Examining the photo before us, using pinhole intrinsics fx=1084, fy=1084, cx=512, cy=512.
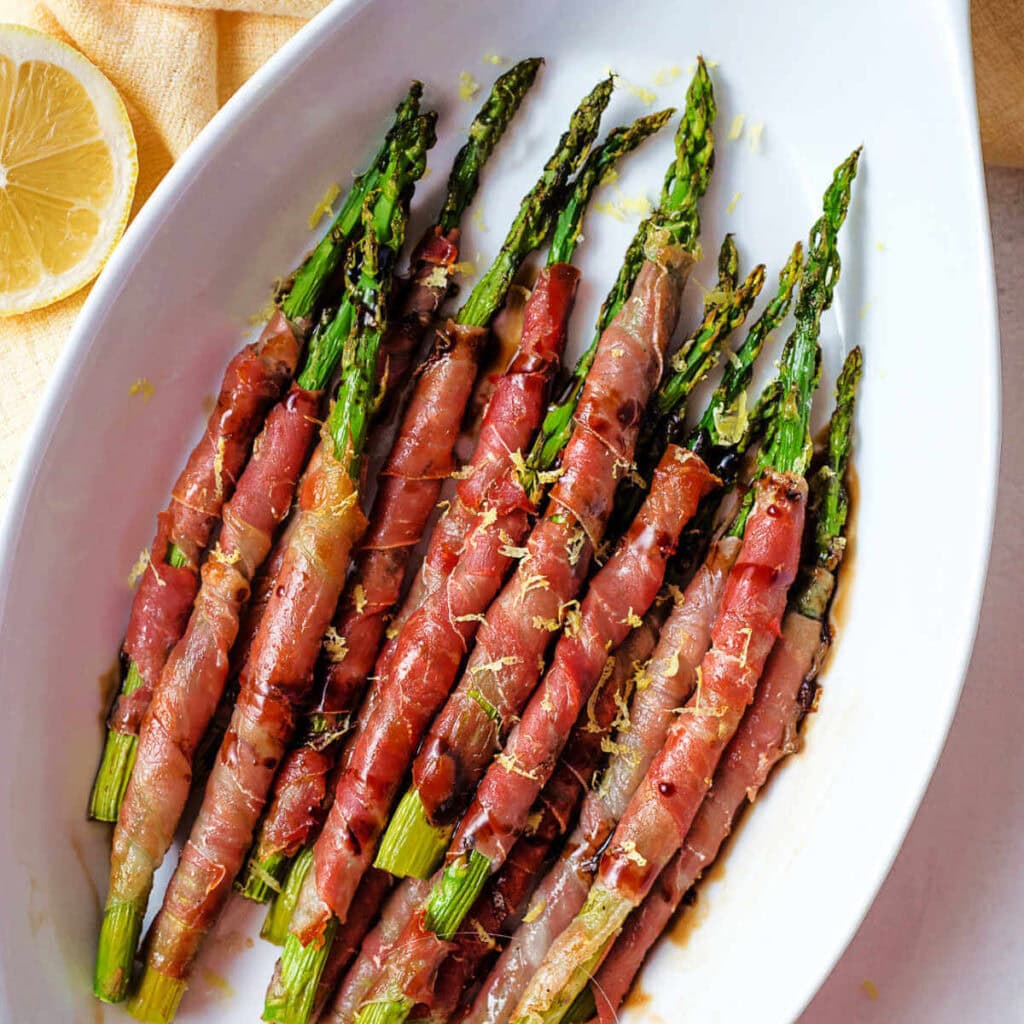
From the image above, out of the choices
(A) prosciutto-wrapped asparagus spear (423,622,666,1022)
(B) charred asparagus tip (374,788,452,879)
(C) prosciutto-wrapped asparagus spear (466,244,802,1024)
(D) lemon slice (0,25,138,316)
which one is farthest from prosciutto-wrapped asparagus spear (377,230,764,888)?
(D) lemon slice (0,25,138,316)

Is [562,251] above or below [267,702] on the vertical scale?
above

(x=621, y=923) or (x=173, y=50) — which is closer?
(x=621, y=923)

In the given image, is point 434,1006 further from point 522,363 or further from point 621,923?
point 522,363

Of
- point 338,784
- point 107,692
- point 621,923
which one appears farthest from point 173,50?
point 621,923

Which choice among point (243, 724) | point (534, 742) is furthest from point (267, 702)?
point (534, 742)

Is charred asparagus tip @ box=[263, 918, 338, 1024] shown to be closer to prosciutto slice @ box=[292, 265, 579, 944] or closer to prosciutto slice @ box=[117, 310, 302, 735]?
prosciutto slice @ box=[292, 265, 579, 944]

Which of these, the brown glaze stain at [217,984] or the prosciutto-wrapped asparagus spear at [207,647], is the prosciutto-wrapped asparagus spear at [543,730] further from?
the prosciutto-wrapped asparagus spear at [207,647]

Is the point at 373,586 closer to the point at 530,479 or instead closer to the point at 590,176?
the point at 530,479

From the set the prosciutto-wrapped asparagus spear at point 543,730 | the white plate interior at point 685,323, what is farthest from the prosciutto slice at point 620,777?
the white plate interior at point 685,323
